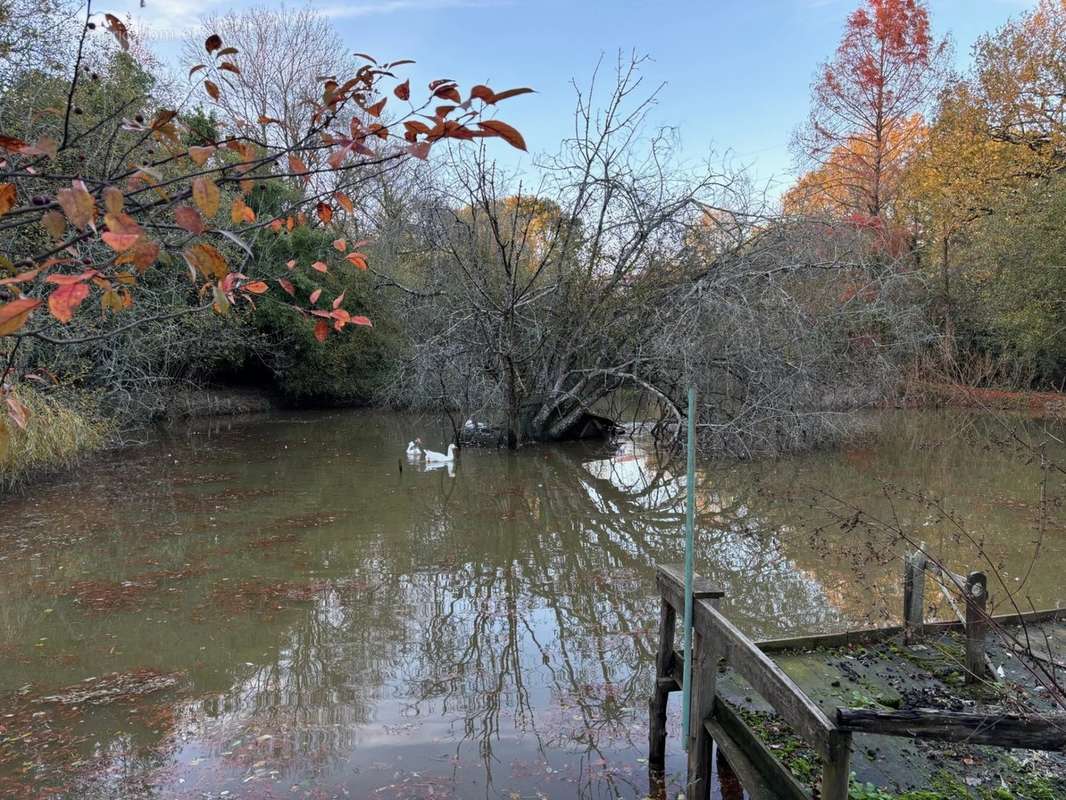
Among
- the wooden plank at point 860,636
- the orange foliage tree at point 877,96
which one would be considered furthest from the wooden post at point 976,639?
the orange foliage tree at point 877,96

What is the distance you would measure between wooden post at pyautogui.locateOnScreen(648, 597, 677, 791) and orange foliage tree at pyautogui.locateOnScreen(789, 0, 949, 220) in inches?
1006

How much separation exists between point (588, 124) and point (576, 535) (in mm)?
7928

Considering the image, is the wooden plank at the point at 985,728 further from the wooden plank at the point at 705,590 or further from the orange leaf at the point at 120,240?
the orange leaf at the point at 120,240

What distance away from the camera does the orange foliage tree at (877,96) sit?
2702 centimetres

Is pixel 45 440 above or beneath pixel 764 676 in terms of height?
beneath

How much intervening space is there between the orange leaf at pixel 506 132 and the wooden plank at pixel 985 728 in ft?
7.40

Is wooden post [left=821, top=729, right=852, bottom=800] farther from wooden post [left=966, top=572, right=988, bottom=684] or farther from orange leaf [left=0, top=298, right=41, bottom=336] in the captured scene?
orange leaf [left=0, top=298, right=41, bottom=336]

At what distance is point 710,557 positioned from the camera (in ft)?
28.6

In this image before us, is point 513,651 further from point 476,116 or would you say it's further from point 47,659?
point 476,116

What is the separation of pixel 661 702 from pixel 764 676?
53.0 inches

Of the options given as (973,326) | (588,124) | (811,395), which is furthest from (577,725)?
(973,326)

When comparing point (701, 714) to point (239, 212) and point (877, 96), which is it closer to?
point (239, 212)

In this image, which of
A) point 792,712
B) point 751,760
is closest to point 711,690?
point 751,760

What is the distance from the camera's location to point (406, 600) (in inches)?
286
